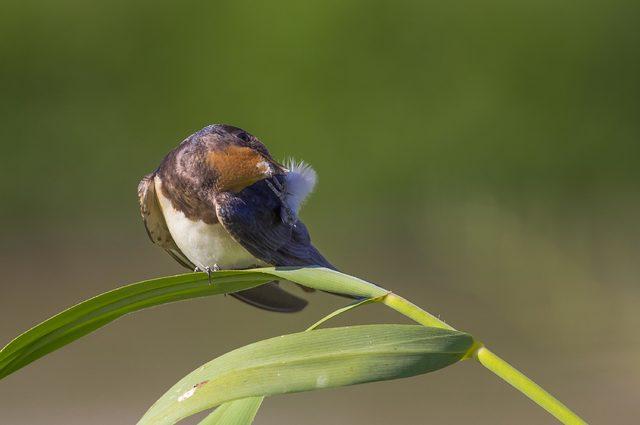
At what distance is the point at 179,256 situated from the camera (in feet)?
6.64

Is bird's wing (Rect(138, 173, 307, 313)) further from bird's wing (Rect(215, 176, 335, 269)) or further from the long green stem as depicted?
the long green stem

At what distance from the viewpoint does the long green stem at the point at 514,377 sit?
92 centimetres

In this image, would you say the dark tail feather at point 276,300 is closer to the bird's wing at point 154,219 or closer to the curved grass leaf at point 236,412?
the bird's wing at point 154,219

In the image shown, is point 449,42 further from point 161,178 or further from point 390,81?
point 161,178

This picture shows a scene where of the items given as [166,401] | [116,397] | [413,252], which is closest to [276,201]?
[166,401]

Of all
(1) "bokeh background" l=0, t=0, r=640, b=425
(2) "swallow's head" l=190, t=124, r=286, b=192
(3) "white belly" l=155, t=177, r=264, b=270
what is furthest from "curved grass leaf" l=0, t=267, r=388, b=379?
(1) "bokeh background" l=0, t=0, r=640, b=425

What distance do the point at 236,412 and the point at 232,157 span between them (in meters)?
0.79

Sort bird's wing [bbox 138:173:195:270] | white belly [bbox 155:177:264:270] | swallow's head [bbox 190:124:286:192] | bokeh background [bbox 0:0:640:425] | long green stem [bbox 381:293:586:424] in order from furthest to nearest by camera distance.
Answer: bokeh background [bbox 0:0:640:425] → bird's wing [bbox 138:173:195:270] → white belly [bbox 155:177:264:270] → swallow's head [bbox 190:124:286:192] → long green stem [bbox 381:293:586:424]

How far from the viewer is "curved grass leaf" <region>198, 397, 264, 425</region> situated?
1005 millimetres

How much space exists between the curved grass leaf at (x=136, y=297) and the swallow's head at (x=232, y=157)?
0.56 m

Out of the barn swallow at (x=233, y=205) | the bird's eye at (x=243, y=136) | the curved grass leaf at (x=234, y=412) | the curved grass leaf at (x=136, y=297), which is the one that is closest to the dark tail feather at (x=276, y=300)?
the barn swallow at (x=233, y=205)

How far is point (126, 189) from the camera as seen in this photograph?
199 inches

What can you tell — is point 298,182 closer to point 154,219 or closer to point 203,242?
point 203,242

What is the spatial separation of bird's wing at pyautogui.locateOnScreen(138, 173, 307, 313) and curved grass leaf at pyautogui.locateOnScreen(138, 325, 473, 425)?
0.85 metres
